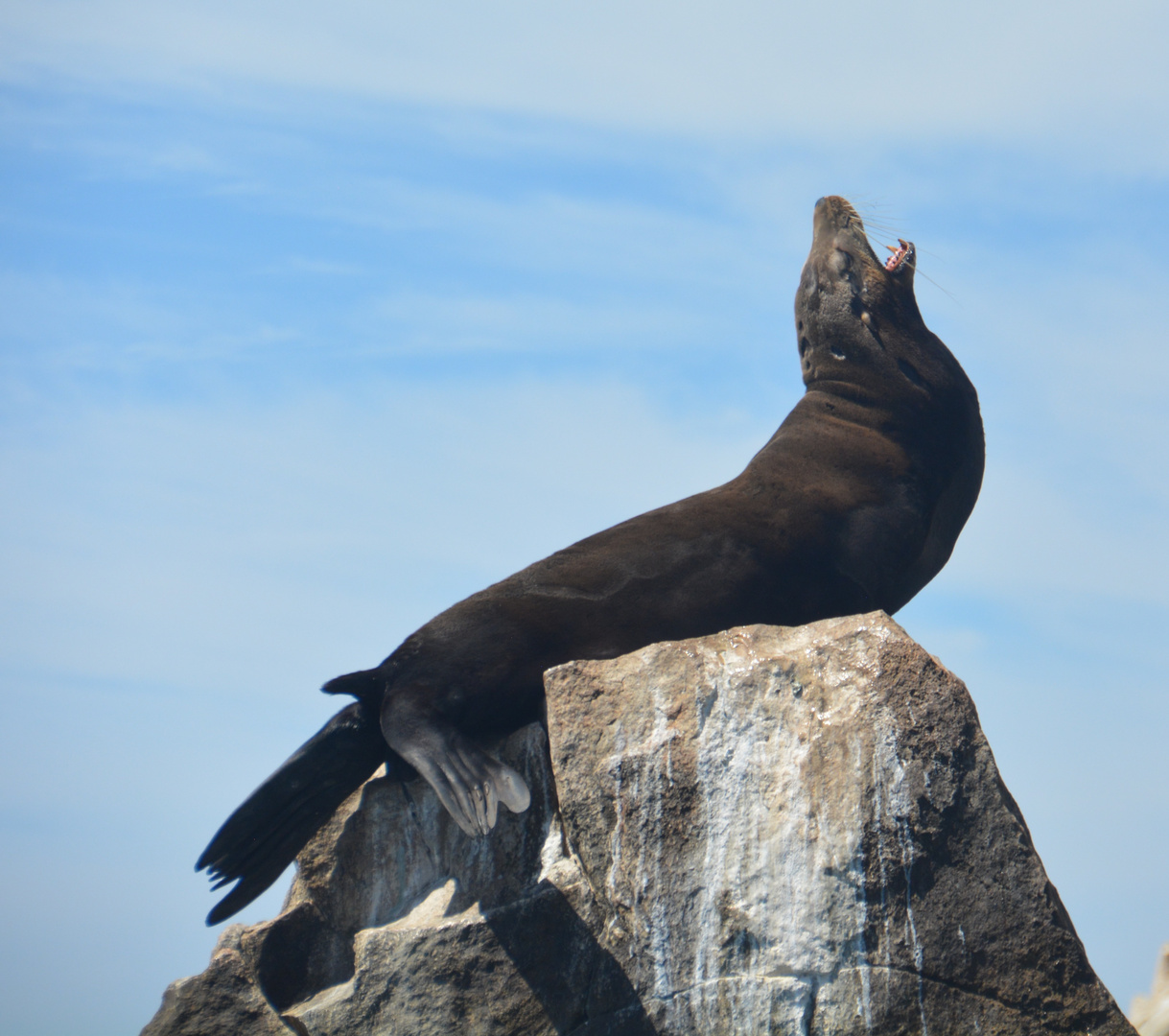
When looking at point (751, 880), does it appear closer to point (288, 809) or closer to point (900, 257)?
point (288, 809)

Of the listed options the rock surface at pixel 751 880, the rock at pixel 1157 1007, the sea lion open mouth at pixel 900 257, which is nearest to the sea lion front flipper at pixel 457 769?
the rock surface at pixel 751 880

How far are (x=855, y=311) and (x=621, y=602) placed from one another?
3039 millimetres

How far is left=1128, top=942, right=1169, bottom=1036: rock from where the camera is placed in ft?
18.1

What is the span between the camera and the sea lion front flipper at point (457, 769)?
19.0ft

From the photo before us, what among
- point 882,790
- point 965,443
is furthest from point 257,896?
point 965,443

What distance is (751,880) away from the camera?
5395mm

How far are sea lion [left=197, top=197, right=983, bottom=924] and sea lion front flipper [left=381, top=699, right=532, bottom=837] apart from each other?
1 cm

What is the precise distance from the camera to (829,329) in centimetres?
856

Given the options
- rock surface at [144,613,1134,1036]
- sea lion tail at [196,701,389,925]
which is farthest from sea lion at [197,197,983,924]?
rock surface at [144,613,1134,1036]

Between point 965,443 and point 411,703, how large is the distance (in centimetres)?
376

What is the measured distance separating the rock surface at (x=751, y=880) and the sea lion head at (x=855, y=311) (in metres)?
2.96

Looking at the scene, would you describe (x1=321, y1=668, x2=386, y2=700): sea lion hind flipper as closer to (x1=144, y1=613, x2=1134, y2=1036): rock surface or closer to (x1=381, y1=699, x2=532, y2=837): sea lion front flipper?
(x1=381, y1=699, x2=532, y2=837): sea lion front flipper

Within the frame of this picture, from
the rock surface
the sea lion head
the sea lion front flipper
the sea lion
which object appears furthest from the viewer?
the sea lion head

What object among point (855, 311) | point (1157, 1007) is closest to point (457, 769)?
point (1157, 1007)
